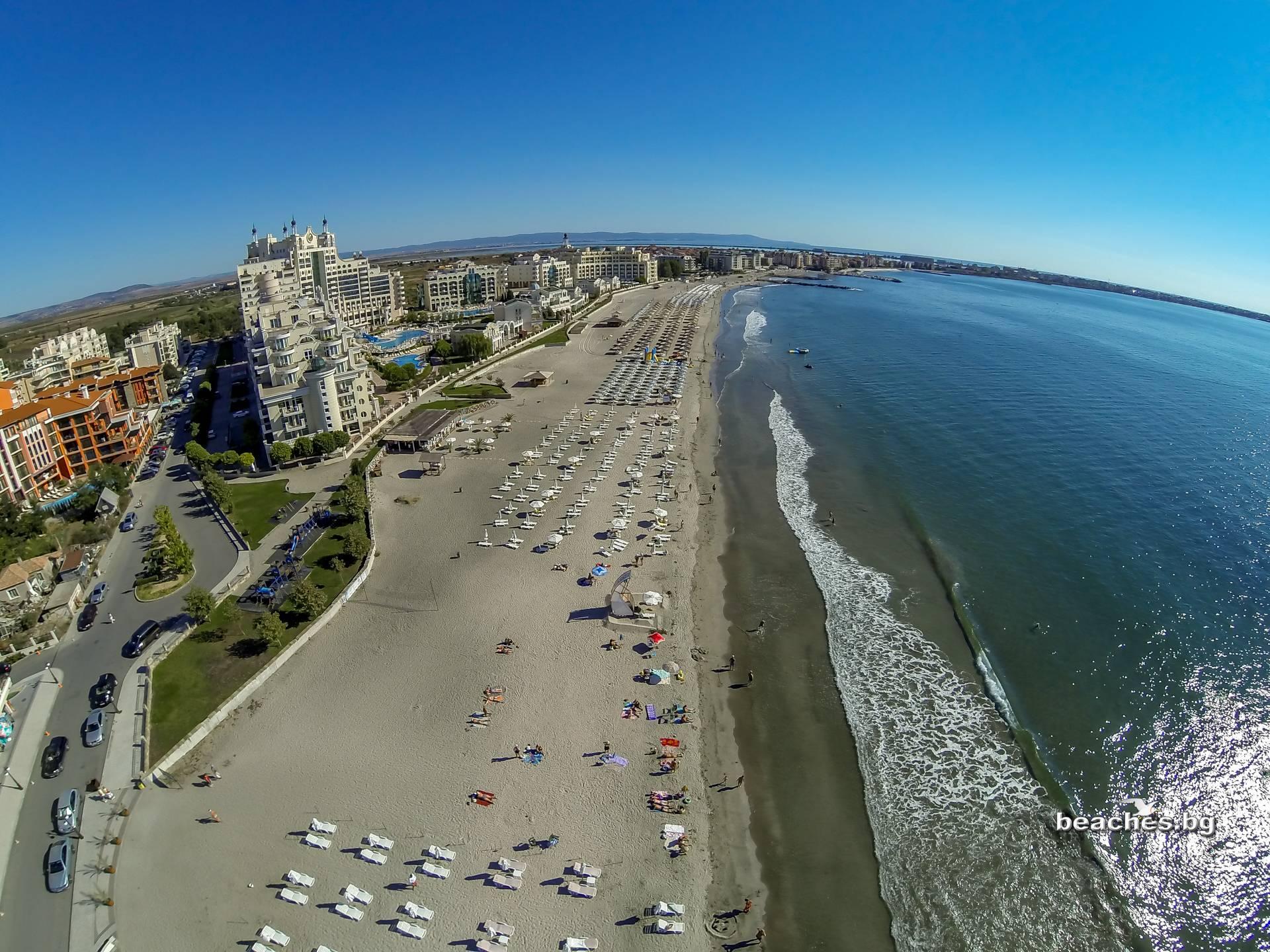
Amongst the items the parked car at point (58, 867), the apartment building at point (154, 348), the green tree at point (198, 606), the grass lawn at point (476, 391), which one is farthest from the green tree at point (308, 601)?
the apartment building at point (154, 348)

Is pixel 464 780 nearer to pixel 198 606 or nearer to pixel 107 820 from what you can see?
pixel 107 820

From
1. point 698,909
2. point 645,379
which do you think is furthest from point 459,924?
point 645,379

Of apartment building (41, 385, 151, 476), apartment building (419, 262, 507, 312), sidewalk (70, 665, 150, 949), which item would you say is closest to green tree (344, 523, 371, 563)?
sidewalk (70, 665, 150, 949)

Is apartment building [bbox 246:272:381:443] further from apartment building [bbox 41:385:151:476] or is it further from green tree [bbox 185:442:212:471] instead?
apartment building [bbox 41:385:151:476]

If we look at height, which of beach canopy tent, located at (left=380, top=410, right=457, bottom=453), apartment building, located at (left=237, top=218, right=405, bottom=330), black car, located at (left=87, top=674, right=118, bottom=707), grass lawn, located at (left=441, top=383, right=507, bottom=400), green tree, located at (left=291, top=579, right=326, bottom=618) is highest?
apartment building, located at (left=237, top=218, right=405, bottom=330)

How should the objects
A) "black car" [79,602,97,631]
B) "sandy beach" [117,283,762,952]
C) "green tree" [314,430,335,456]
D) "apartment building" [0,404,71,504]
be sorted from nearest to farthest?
"sandy beach" [117,283,762,952] → "black car" [79,602,97,631] → "apartment building" [0,404,71,504] → "green tree" [314,430,335,456]

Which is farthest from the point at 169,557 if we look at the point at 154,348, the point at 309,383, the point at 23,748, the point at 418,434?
the point at 154,348

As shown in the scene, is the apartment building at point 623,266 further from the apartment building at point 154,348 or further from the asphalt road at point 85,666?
the asphalt road at point 85,666
